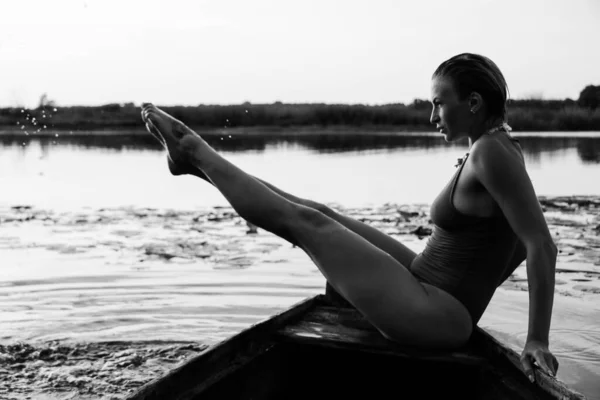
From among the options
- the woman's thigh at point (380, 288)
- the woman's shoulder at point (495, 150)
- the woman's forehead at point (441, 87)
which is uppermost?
the woman's forehead at point (441, 87)

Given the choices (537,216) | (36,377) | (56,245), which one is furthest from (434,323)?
(56,245)

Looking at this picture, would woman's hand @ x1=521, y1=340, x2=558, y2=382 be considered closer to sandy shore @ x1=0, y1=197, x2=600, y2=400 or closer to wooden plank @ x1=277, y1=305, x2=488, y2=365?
wooden plank @ x1=277, y1=305, x2=488, y2=365

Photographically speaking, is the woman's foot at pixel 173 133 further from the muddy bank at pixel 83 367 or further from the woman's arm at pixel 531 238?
the woman's arm at pixel 531 238

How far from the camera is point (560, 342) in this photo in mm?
4164

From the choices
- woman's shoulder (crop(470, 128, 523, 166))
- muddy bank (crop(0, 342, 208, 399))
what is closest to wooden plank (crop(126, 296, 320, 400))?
muddy bank (crop(0, 342, 208, 399))

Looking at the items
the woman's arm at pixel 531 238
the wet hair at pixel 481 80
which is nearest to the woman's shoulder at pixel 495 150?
the woman's arm at pixel 531 238

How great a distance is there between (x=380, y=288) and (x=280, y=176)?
1042 cm

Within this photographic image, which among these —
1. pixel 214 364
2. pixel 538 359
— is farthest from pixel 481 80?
pixel 214 364

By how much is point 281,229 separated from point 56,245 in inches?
190

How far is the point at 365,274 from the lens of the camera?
2498 mm

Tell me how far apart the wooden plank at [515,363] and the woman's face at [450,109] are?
0.77 m

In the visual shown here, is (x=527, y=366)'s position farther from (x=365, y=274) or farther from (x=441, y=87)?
(x=441, y=87)

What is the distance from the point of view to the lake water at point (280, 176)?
1016 centimetres

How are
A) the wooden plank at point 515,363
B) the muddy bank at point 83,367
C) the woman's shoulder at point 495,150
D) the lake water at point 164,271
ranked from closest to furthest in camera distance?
the wooden plank at point 515,363 < the woman's shoulder at point 495,150 < the muddy bank at point 83,367 < the lake water at point 164,271
